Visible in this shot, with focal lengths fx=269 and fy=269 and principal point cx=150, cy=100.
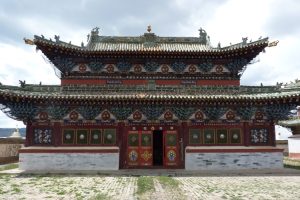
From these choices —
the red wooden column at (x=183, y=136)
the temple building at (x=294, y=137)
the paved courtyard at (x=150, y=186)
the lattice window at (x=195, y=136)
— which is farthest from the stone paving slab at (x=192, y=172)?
the temple building at (x=294, y=137)

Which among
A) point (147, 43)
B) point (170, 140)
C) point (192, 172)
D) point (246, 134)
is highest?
point (147, 43)

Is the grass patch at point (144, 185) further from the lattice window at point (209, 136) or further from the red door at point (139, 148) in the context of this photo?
the lattice window at point (209, 136)

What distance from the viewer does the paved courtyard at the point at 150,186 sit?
969cm

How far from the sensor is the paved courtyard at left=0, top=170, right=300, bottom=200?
969cm

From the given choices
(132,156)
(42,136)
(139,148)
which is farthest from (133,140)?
(42,136)

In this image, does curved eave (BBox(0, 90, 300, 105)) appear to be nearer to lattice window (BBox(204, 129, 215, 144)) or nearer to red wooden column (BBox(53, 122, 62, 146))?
red wooden column (BBox(53, 122, 62, 146))

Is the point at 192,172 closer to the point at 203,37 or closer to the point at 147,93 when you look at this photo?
the point at 147,93

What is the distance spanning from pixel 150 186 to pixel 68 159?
713cm

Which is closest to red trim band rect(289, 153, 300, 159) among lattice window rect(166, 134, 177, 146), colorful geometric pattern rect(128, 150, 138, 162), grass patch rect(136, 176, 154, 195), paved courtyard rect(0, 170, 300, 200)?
paved courtyard rect(0, 170, 300, 200)

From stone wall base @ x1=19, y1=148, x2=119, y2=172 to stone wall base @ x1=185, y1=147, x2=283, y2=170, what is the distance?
4.84 m

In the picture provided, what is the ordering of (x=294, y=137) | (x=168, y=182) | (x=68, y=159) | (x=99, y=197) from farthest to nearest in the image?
1. (x=294, y=137)
2. (x=68, y=159)
3. (x=168, y=182)
4. (x=99, y=197)

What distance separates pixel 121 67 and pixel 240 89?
8.15 meters

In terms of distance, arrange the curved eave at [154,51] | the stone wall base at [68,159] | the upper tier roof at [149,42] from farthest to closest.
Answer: the upper tier roof at [149,42] < the curved eave at [154,51] < the stone wall base at [68,159]

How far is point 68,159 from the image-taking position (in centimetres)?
1644
